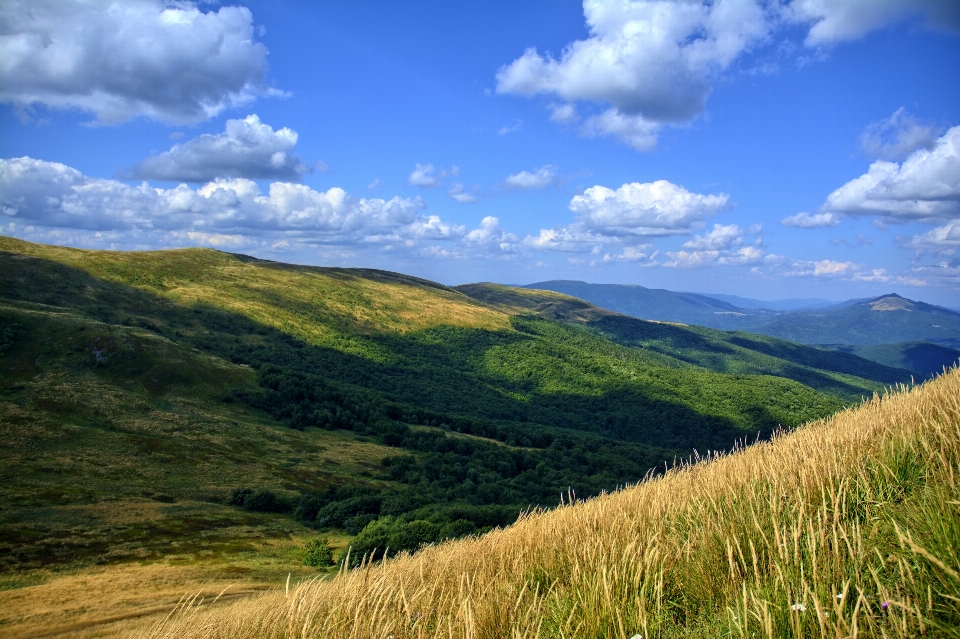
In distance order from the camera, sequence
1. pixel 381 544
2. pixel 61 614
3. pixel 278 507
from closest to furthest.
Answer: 1. pixel 61 614
2. pixel 381 544
3. pixel 278 507

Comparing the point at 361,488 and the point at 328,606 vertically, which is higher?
the point at 328,606

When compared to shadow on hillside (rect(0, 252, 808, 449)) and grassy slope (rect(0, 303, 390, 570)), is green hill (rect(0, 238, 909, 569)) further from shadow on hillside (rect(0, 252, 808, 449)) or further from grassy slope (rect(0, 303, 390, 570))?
shadow on hillside (rect(0, 252, 808, 449))

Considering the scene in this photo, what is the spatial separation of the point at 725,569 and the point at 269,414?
9606 cm

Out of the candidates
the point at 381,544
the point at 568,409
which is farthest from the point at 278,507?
the point at 568,409

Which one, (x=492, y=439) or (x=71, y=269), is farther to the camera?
(x=71, y=269)

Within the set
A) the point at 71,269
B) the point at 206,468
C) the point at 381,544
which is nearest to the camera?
the point at 381,544

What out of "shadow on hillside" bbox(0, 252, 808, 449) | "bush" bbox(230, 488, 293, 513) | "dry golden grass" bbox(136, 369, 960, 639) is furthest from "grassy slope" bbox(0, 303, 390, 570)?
"dry golden grass" bbox(136, 369, 960, 639)

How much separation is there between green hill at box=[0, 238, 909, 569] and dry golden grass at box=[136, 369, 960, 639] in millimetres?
18897

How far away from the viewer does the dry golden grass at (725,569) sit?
3166 millimetres

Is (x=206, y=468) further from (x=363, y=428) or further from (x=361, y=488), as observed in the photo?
(x=363, y=428)

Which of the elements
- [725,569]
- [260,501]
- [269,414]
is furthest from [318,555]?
[269,414]

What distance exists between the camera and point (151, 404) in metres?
77.2

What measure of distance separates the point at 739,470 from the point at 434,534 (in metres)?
35.1

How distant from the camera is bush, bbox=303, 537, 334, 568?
135 feet
